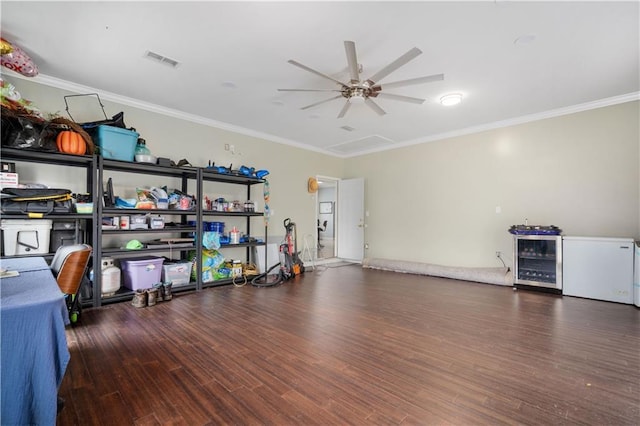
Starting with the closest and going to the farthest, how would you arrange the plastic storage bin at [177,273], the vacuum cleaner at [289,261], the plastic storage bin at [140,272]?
the plastic storage bin at [140,272] < the plastic storage bin at [177,273] < the vacuum cleaner at [289,261]

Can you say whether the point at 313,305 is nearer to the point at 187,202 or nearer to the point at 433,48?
the point at 187,202

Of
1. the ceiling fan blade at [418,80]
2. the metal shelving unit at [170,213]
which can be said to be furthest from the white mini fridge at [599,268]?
the metal shelving unit at [170,213]

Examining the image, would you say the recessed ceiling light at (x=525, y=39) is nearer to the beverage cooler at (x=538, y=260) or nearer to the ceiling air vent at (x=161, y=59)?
the beverage cooler at (x=538, y=260)

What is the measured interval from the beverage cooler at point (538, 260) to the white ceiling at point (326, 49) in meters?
2.16

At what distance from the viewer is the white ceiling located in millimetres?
2592

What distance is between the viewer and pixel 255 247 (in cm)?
590

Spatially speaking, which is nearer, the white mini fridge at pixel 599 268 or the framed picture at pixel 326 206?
the white mini fridge at pixel 599 268

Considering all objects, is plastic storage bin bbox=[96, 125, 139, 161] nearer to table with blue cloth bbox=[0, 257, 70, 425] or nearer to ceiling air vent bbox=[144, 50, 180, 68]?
ceiling air vent bbox=[144, 50, 180, 68]

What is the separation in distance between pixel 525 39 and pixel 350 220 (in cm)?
542

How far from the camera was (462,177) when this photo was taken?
5941mm

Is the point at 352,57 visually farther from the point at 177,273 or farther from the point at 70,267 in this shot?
the point at 177,273

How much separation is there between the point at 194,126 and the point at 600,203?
22.6 ft

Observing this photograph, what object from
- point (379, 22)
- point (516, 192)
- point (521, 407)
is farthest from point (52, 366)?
point (516, 192)

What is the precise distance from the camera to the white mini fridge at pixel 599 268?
13.0ft
